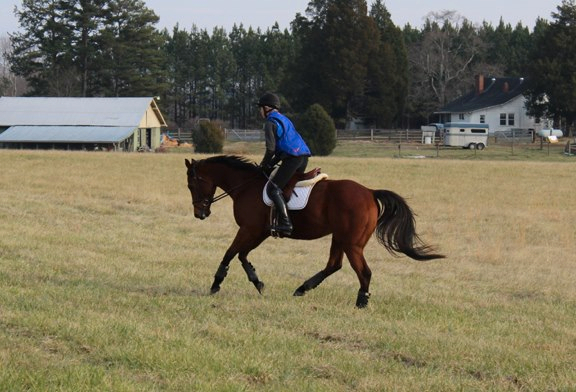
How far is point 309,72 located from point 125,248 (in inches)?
2963

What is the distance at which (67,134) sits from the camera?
236 feet

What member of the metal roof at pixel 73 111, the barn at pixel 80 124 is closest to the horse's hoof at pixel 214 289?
the barn at pixel 80 124

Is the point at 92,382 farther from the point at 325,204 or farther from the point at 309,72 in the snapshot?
the point at 309,72

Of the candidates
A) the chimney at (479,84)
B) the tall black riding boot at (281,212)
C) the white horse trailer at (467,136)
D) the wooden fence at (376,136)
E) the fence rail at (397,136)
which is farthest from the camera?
Result: the chimney at (479,84)

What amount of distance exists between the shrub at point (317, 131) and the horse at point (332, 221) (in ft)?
172

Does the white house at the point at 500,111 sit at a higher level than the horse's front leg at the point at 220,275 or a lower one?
higher

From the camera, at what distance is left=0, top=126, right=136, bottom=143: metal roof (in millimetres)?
70438

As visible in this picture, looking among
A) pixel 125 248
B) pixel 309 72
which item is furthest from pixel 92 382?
pixel 309 72

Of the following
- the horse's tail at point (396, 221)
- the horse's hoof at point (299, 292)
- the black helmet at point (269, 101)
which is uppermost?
the black helmet at point (269, 101)

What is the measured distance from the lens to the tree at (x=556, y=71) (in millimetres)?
78188

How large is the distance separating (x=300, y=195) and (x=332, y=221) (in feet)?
1.78

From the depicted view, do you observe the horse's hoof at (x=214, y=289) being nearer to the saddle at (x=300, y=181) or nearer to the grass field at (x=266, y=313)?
the grass field at (x=266, y=313)

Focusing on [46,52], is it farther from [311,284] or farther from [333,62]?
[311,284]

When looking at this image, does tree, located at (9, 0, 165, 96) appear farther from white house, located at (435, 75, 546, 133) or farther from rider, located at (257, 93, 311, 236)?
rider, located at (257, 93, 311, 236)
